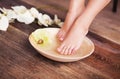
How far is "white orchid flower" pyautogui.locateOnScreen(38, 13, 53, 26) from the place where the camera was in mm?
1554

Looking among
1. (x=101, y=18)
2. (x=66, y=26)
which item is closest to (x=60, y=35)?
(x=66, y=26)

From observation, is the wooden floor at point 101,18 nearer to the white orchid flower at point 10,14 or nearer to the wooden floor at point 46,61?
the wooden floor at point 46,61

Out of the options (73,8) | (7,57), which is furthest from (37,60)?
(73,8)

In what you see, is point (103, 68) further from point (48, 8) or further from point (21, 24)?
point (48, 8)

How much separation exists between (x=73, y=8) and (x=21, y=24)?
34cm

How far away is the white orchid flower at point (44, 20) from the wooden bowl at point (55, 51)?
16 cm

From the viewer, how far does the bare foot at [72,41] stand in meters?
1.28

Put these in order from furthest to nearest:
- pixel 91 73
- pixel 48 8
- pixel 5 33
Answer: pixel 48 8 < pixel 5 33 < pixel 91 73

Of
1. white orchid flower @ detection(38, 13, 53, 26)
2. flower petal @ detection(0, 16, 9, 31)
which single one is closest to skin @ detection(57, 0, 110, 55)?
white orchid flower @ detection(38, 13, 53, 26)

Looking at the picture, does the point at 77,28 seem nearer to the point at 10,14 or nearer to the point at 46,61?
the point at 46,61

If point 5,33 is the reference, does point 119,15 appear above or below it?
below

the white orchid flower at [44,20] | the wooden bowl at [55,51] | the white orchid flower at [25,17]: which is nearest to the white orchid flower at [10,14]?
the white orchid flower at [25,17]

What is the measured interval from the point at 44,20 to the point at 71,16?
0.25 meters

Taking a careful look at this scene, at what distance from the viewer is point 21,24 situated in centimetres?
153
